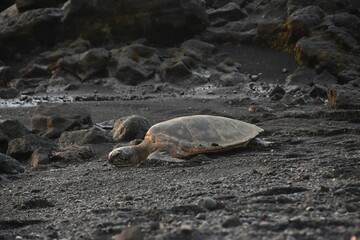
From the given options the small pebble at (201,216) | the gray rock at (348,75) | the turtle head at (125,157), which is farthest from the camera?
the gray rock at (348,75)

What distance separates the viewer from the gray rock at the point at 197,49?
17.8m

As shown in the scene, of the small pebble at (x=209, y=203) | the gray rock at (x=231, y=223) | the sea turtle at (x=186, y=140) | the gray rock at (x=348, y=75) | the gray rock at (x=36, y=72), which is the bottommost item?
the gray rock at (x=36, y=72)

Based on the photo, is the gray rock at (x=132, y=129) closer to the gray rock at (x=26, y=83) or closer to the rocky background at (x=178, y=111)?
the rocky background at (x=178, y=111)

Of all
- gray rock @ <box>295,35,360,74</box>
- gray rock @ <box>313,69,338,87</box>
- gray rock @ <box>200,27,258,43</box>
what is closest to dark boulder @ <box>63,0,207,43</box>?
gray rock @ <box>200,27,258,43</box>

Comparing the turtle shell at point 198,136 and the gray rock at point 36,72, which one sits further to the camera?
the gray rock at point 36,72

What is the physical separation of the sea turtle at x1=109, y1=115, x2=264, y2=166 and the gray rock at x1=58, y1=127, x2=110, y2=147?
188 cm

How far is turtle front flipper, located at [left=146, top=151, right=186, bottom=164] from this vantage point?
288 inches

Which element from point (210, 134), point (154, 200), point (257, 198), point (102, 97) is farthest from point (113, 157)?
point (102, 97)

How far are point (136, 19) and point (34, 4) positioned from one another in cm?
400

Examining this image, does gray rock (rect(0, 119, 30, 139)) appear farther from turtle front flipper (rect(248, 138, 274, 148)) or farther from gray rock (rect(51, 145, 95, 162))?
turtle front flipper (rect(248, 138, 274, 148))

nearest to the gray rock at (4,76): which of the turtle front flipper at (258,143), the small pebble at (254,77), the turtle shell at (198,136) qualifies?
the small pebble at (254,77)

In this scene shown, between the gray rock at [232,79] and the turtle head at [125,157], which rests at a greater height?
the turtle head at [125,157]

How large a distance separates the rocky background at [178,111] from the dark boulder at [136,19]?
0.03 meters

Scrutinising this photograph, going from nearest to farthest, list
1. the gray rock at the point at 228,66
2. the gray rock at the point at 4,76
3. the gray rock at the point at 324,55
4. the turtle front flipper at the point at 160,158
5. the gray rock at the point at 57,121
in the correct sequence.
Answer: the turtle front flipper at the point at 160,158, the gray rock at the point at 57,121, the gray rock at the point at 324,55, the gray rock at the point at 228,66, the gray rock at the point at 4,76
